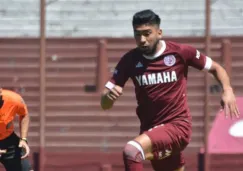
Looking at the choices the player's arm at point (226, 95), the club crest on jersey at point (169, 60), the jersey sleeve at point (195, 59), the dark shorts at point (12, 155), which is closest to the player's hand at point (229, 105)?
the player's arm at point (226, 95)

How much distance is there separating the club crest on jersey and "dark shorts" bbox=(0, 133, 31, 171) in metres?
2.48

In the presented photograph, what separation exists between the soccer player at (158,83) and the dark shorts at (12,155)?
7.05 feet

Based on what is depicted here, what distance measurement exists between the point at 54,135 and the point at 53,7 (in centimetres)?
168

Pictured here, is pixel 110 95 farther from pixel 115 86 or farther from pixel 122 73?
pixel 122 73

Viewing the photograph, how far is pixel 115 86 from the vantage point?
711cm

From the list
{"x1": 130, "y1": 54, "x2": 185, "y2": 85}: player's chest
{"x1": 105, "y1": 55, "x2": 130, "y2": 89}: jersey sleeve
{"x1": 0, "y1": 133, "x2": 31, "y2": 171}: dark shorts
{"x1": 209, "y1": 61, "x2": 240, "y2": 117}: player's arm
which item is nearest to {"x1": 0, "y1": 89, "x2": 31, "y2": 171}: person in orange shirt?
{"x1": 0, "y1": 133, "x2": 31, "y2": 171}: dark shorts

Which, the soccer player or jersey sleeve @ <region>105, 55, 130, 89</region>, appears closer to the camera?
the soccer player

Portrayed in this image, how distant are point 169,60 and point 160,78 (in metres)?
0.17

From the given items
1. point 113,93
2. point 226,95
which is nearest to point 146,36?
point 113,93

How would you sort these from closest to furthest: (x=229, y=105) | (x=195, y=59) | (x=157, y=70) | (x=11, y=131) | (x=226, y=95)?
(x=229, y=105) → (x=226, y=95) → (x=157, y=70) → (x=195, y=59) → (x=11, y=131)

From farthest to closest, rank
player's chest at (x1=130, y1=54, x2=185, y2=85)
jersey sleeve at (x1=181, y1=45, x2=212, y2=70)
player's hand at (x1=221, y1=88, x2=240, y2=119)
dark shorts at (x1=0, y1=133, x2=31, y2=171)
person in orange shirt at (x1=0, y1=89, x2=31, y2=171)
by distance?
dark shorts at (x1=0, y1=133, x2=31, y2=171) < person in orange shirt at (x1=0, y1=89, x2=31, y2=171) < jersey sleeve at (x1=181, y1=45, x2=212, y2=70) < player's chest at (x1=130, y1=54, x2=185, y2=85) < player's hand at (x1=221, y1=88, x2=240, y2=119)

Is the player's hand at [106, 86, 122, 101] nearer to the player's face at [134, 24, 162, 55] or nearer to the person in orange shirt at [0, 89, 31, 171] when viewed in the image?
the player's face at [134, 24, 162, 55]

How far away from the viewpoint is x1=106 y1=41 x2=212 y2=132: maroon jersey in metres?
7.21

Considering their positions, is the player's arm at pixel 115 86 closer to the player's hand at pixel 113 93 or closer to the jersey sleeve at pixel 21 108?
the player's hand at pixel 113 93
